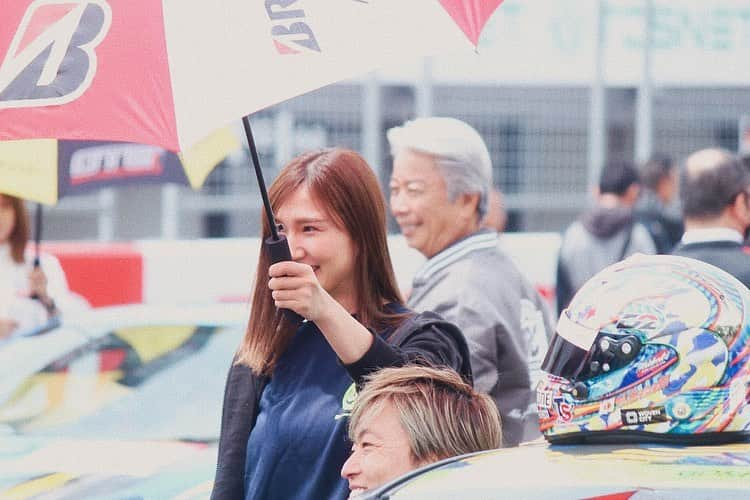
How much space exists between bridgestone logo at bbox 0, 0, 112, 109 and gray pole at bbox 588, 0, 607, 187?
29.4 feet

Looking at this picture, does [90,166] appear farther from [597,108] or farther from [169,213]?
[597,108]

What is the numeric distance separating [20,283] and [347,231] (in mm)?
3508

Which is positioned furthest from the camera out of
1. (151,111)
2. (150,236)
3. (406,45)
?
(150,236)

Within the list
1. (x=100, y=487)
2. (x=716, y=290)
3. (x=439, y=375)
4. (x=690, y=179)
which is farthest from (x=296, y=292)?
(x=690, y=179)

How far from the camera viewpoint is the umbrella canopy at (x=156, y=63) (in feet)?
8.66

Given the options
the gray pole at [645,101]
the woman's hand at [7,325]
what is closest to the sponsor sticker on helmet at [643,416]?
the woman's hand at [7,325]

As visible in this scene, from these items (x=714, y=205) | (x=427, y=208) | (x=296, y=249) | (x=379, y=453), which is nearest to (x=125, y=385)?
(x=427, y=208)

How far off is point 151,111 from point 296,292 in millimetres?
435

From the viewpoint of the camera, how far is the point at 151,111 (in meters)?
2.65

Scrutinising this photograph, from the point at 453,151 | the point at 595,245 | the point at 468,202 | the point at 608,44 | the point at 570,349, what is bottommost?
the point at 595,245

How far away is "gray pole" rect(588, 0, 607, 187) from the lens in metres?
11.7

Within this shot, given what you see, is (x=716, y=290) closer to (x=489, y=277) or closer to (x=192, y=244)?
(x=489, y=277)

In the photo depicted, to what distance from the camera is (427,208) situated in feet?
13.3

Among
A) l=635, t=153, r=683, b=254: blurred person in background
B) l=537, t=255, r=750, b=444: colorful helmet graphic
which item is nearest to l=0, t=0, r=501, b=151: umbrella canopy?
l=537, t=255, r=750, b=444: colorful helmet graphic
